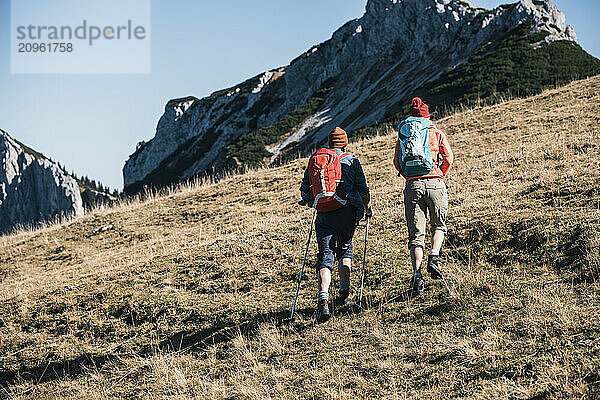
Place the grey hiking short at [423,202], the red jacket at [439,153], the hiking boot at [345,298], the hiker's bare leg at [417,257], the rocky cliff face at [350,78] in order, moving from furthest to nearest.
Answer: the rocky cliff face at [350,78]
the hiking boot at [345,298]
the red jacket at [439,153]
the grey hiking short at [423,202]
the hiker's bare leg at [417,257]

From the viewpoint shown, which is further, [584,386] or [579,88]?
[579,88]

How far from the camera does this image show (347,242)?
6895mm

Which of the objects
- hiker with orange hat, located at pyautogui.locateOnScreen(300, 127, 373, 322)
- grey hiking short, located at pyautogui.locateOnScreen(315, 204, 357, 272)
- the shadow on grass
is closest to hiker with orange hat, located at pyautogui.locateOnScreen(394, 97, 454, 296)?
hiker with orange hat, located at pyautogui.locateOnScreen(300, 127, 373, 322)

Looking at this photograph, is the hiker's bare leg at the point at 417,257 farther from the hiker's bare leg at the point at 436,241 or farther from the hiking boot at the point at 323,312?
the hiking boot at the point at 323,312

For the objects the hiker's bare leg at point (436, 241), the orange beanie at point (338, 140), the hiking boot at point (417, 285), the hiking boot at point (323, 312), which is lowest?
the hiking boot at point (323, 312)

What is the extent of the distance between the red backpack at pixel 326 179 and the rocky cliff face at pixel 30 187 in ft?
371

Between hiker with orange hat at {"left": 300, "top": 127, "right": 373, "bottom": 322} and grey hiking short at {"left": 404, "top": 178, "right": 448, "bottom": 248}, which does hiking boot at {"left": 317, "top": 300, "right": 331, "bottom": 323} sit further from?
grey hiking short at {"left": 404, "top": 178, "right": 448, "bottom": 248}

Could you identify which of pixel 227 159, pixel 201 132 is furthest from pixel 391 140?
pixel 201 132

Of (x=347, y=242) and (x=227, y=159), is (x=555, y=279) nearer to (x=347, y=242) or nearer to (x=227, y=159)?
(x=347, y=242)

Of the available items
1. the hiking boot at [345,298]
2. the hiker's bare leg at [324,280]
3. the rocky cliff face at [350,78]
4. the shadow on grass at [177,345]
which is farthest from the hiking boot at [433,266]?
the rocky cliff face at [350,78]

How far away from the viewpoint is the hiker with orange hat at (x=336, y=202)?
6730 mm

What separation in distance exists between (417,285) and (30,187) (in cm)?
12750

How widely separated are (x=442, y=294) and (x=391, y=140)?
16.9 metres

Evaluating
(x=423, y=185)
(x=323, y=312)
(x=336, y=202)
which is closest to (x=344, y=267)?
(x=323, y=312)
